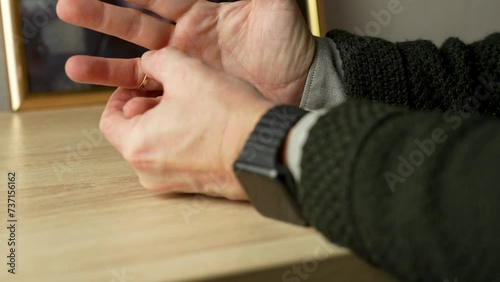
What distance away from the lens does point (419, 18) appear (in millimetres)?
1144

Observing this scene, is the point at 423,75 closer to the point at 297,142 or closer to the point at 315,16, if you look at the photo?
the point at 297,142

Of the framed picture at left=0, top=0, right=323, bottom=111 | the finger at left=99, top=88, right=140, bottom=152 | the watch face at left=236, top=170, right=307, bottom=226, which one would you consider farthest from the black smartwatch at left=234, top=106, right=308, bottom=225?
the framed picture at left=0, top=0, right=323, bottom=111

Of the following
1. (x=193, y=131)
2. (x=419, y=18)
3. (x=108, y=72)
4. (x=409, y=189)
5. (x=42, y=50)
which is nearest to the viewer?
(x=409, y=189)

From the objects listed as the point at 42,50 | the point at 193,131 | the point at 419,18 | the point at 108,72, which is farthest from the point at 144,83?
the point at 419,18

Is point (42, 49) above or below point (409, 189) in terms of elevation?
below

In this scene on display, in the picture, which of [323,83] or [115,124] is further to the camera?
[323,83]

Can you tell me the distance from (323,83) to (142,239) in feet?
1.04

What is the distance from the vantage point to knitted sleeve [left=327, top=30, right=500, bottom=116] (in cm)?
62

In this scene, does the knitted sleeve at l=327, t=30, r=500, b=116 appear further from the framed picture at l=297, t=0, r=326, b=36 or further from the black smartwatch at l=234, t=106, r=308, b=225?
the framed picture at l=297, t=0, r=326, b=36

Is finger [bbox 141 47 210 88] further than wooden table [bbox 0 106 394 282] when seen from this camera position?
Yes

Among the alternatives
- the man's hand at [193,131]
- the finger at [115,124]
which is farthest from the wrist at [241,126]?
the finger at [115,124]

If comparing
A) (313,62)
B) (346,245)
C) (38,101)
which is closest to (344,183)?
(346,245)

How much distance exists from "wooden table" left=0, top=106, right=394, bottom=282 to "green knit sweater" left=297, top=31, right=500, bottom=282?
0.10 feet

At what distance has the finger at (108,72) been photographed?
586mm
